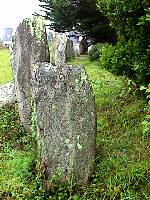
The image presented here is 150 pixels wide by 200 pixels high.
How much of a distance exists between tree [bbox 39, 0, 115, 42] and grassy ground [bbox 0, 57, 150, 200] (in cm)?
1080

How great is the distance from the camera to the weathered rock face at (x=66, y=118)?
590 cm

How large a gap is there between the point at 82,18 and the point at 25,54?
1213 centimetres

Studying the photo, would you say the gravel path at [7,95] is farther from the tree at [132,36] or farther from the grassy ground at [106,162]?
the tree at [132,36]

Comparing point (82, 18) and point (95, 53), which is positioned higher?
point (82, 18)

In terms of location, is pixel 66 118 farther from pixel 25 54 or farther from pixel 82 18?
pixel 82 18

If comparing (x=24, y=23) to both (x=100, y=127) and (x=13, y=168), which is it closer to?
(x=100, y=127)

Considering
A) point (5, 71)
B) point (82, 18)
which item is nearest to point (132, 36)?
point (5, 71)

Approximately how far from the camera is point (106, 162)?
635 cm

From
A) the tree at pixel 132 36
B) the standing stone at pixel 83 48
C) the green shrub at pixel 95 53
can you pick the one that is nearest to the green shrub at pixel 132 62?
the tree at pixel 132 36

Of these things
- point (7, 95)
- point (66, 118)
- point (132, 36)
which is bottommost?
point (7, 95)

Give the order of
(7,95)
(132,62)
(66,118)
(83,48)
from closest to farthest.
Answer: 1. (66,118)
2. (132,62)
3. (7,95)
4. (83,48)

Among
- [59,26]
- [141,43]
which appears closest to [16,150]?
[141,43]

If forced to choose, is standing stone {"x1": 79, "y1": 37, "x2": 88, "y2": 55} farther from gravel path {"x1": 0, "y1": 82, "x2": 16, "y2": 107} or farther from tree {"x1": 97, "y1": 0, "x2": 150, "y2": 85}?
tree {"x1": 97, "y1": 0, "x2": 150, "y2": 85}

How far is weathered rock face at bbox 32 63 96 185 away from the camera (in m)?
5.90
